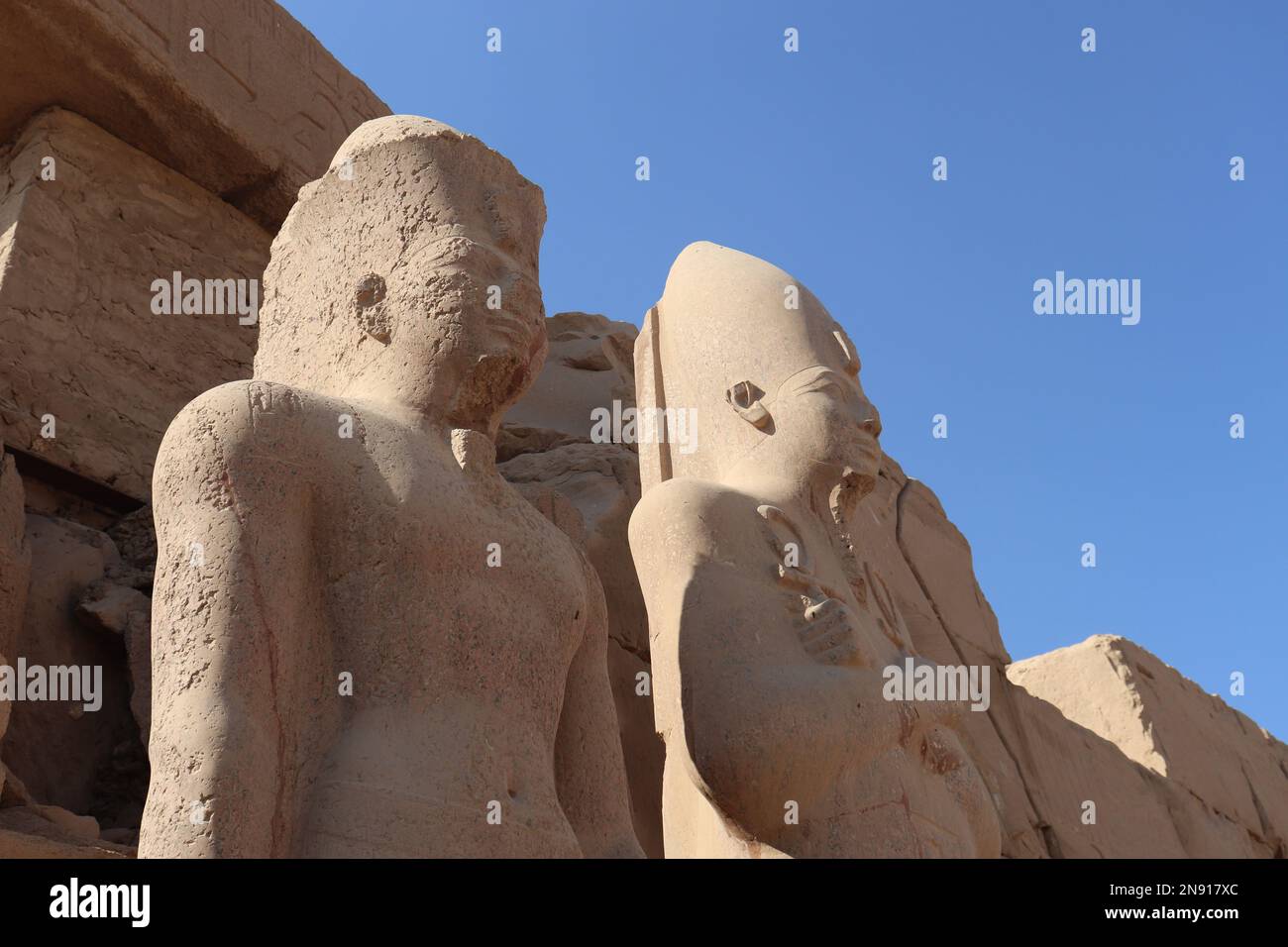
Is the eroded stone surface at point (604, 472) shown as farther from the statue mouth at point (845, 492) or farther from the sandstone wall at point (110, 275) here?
the sandstone wall at point (110, 275)

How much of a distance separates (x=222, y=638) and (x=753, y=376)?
8.15ft

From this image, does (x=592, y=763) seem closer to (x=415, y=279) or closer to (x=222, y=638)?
(x=222, y=638)

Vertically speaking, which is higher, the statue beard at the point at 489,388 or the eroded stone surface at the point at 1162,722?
the statue beard at the point at 489,388

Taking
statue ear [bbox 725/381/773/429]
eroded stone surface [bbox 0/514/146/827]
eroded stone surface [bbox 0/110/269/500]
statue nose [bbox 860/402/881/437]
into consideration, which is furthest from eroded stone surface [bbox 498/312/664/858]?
eroded stone surface [bbox 0/514/146/827]

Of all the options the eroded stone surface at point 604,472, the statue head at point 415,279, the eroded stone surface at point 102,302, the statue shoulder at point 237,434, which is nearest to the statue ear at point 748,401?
the eroded stone surface at point 604,472

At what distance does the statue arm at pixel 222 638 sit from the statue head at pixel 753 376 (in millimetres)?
2133

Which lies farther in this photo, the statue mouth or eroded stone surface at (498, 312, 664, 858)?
eroded stone surface at (498, 312, 664, 858)

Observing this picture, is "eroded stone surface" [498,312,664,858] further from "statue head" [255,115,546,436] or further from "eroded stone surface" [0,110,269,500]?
"statue head" [255,115,546,436]

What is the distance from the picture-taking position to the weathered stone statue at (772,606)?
3941 millimetres

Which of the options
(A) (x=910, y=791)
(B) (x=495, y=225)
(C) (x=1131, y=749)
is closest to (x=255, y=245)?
(B) (x=495, y=225)

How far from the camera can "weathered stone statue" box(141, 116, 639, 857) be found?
268cm

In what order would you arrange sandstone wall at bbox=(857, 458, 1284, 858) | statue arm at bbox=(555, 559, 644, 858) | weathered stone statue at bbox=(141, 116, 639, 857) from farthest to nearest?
sandstone wall at bbox=(857, 458, 1284, 858) < statue arm at bbox=(555, 559, 644, 858) < weathered stone statue at bbox=(141, 116, 639, 857)
